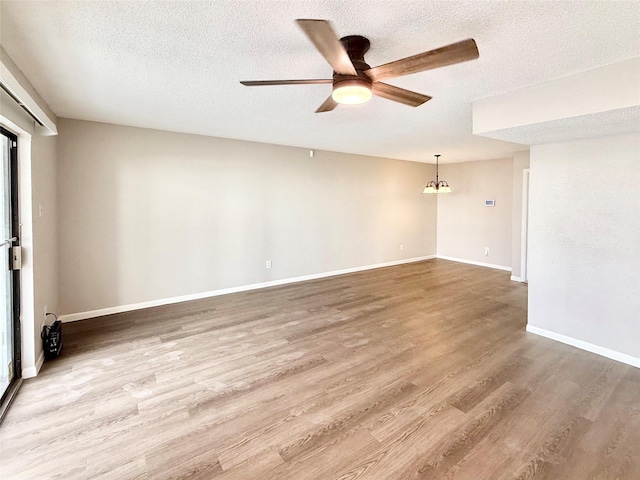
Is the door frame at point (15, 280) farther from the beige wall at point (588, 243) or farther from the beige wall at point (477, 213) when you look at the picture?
the beige wall at point (477, 213)

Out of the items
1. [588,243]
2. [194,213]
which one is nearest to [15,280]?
[194,213]

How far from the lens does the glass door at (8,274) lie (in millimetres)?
2459

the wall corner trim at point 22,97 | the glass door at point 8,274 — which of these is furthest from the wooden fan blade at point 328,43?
the glass door at point 8,274

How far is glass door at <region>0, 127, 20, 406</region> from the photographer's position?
8.07ft

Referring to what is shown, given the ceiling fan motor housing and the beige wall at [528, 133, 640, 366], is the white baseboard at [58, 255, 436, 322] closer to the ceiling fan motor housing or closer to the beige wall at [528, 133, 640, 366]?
the beige wall at [528, 133, 640, 366]

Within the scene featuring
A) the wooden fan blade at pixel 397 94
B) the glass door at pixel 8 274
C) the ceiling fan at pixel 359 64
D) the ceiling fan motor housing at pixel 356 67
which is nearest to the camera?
the ceiling fan at pixel 359 64

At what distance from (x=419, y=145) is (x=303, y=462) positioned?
16.3ft

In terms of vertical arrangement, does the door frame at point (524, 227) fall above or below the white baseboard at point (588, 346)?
above

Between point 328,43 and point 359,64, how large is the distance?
0.47 meters

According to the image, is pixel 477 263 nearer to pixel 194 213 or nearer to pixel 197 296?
pixel 197 296

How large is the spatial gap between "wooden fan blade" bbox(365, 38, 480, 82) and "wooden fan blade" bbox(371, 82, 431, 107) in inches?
4.7

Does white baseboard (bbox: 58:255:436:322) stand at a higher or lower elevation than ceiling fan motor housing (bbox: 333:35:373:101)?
lower

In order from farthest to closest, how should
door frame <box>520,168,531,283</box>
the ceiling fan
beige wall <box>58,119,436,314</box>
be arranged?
door frame <box>520,168,531,283</box> → beige wall <box>58,119,436,314</box> → the ceiling fan

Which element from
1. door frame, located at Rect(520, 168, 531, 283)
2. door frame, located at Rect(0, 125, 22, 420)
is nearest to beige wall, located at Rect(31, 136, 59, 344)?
door frame, located at Rect(0, 125, 22, 420)
